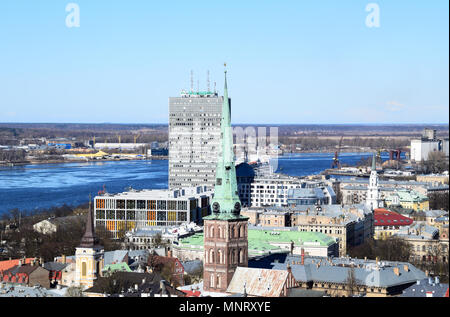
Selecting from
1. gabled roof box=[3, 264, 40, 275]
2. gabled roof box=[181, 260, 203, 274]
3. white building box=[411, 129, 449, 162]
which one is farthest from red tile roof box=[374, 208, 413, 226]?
white building box=[411, 129, 449, 162]

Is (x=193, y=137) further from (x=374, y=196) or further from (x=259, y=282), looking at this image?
(x=259, y=282)

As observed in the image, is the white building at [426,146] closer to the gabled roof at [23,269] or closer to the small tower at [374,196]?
the small tower at [374,196]

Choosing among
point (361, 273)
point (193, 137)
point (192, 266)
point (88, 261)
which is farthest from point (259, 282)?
point (193, 137)

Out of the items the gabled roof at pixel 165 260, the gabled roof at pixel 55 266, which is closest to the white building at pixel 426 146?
the gabled roof at pixel 165 260

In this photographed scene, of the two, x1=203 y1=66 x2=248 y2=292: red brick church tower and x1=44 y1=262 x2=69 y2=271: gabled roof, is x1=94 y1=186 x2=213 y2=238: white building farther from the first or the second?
x1=203 y1=66 x2=248 y2=292: red brick church tower

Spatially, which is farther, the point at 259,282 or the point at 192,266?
the point at 192,266

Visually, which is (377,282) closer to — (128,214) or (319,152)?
(128,214)
